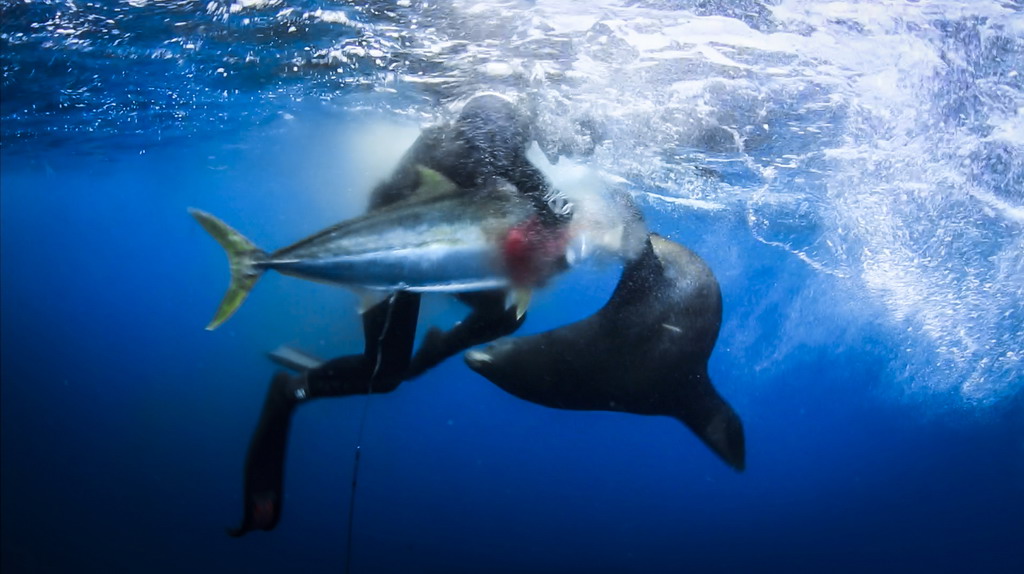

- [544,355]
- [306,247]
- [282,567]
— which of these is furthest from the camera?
[282,567]

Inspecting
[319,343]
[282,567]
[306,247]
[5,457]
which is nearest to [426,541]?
[282,567]

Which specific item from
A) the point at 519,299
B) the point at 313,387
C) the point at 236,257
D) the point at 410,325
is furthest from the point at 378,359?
the point at 236,257

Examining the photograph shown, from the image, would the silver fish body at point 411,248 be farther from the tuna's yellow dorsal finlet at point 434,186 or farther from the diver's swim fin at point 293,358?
the diver's swim fin at point 293,358

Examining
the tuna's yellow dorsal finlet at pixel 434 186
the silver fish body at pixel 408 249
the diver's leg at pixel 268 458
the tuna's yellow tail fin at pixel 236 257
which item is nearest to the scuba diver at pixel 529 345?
the diver's leg at pixel 268 458

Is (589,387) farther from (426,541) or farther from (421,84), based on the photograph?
(426,541)

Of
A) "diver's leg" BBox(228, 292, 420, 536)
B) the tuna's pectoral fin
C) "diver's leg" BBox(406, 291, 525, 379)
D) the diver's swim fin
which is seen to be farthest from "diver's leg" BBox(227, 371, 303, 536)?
the tuna's pectoral fin

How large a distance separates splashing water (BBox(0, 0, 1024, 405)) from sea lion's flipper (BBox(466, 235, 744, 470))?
2386 millimetres

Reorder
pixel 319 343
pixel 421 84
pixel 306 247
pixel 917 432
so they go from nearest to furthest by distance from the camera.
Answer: pixel 306 247 → pixel 319 343 → pixel 421 84 → pixel 917 432

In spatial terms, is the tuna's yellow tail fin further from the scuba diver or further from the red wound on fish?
the red wound on fish

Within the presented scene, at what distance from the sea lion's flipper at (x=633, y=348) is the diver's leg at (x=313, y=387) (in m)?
1.00

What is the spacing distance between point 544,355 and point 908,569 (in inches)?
821

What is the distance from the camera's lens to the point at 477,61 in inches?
263

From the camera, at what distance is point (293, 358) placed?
5.16 meters

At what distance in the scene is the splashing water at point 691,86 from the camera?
18.2 feet
